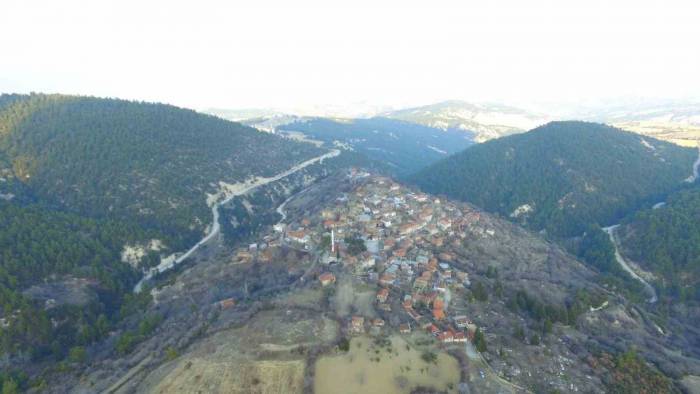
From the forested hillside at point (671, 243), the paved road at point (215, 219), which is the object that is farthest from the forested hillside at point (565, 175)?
the paved road at point (215, 219)

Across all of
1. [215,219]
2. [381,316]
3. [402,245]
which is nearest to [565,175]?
[402,245]

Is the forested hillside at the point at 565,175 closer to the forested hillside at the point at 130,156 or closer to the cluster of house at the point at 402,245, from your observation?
the cluster of house at the point at 402,245

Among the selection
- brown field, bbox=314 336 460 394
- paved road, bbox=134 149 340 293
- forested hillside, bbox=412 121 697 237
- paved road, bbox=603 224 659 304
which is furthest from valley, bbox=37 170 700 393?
forested hillside, bbox=412 121 697 237

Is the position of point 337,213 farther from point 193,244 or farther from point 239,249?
point 193,244

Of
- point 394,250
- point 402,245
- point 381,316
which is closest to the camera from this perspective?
point 381,316

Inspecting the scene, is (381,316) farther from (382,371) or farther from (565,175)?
(565,175)

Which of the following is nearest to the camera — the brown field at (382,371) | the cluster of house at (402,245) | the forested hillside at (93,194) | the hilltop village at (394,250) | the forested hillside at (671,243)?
the brown field at (382,371)
